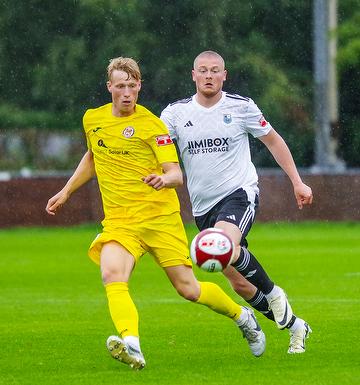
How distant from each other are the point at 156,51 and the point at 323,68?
7.78m

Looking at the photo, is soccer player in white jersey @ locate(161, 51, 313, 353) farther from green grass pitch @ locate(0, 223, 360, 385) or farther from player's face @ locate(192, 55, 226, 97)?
green grass pitch @ locate(0, 223, 360, 385)

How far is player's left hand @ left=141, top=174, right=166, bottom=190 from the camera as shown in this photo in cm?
857

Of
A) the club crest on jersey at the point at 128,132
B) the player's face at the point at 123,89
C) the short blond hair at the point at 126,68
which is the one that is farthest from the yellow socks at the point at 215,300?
the short blond hair at the point at 126,68

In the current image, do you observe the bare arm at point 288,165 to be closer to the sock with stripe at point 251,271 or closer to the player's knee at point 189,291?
the sock with stripe at point 251,271

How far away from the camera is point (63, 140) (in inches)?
1490

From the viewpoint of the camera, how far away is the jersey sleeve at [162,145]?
8.98 metres

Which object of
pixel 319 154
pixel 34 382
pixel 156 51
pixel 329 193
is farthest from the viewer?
pixel 156 51

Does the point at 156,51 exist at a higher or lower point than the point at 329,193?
higher

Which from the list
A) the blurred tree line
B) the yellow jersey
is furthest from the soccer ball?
the blurred tree line

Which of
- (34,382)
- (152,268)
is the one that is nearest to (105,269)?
(34,382)

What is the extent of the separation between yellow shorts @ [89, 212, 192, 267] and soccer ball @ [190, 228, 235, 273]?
0.24 m

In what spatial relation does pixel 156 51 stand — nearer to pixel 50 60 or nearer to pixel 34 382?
pixel 50 60

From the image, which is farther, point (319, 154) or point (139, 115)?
point (319, 154)

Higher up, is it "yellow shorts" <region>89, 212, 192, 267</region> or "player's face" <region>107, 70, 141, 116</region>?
"player's face" <region>107, 70, 141, 116</region>
